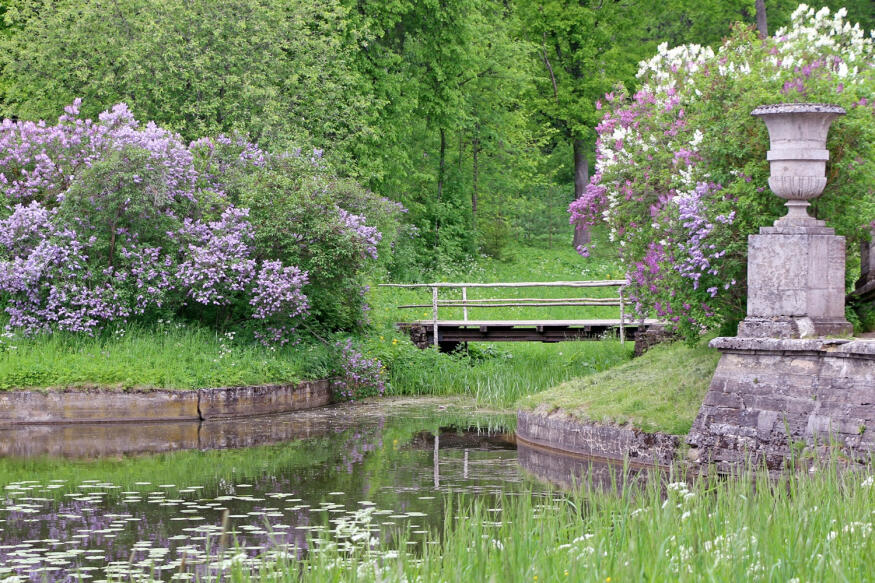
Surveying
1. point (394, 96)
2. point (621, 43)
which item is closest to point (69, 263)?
point (394, 96)

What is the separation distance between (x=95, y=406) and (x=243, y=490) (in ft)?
21.7

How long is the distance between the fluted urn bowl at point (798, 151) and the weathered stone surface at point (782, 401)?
4.66 ft

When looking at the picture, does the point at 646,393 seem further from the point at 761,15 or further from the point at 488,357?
the point at 761,15

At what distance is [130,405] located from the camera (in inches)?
704

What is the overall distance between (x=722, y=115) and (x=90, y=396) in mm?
9436

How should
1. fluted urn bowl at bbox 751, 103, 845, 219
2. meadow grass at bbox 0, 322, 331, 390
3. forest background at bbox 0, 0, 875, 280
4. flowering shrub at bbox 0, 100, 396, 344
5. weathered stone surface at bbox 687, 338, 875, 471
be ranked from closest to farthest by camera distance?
weathered stone surface at bbox 687, 338, 875, 471
fluted urn bowl at bbox 751, 103, 845, 219
meadow grass at bbox 0, 322, 331, 390
flowering shrub at bbox 0, 100, 396, 344
forest background at bbox 0, 0, 875, 280

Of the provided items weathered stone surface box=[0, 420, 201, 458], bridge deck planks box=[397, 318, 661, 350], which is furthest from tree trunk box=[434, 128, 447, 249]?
weathered stone surface box=[0, 420, 201, 458]

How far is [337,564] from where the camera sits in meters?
5.46

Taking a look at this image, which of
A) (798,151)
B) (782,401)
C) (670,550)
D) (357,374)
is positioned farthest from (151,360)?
(670,550)

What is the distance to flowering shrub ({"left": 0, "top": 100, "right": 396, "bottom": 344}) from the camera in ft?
63.2

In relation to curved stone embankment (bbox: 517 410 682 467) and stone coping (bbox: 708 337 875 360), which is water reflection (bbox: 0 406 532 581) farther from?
stone coping (bbox: 708 337 875 360)

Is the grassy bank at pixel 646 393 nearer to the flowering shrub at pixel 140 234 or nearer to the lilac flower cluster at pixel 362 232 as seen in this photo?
the lilac flower cluster at pixel 362 232

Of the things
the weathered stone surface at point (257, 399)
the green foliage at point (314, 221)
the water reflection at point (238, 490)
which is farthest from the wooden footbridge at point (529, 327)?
the water reflection at point (238, 490)

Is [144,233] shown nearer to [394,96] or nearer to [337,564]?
[394,96]
